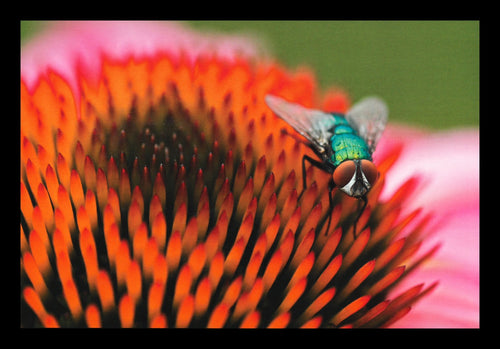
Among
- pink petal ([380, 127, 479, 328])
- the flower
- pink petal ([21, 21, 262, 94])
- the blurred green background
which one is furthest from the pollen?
the blurred green background

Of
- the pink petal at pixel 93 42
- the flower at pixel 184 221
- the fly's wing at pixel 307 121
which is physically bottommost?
the flower at pixel 184 221

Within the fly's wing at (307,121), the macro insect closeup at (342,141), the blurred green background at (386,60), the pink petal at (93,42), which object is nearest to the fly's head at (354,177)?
the macro insect closeup at (342,141)

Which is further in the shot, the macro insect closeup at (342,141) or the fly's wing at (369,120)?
the fly's wing at (369,120)

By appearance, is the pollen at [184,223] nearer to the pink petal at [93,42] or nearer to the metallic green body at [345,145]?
the metallic green body at [345,145]

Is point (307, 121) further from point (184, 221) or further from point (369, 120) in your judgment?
point (184, 221)

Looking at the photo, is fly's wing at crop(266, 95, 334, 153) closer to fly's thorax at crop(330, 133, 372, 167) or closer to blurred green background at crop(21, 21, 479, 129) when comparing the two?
fly's thorax at crop(330, 133, 372, 167)

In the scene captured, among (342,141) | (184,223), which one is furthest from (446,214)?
(184,223)
